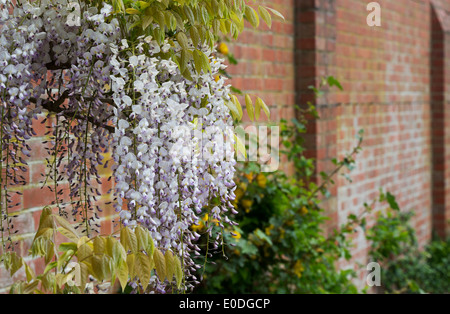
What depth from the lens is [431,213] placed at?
6.25 metres

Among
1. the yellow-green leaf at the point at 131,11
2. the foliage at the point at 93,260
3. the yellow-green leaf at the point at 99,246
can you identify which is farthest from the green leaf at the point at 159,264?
the yellow-green leaf at the point at 131,11

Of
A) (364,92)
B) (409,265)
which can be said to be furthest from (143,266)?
(409,265)

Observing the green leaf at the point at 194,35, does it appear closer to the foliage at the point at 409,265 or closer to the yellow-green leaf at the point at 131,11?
the yellow-green leaf at the point at 131,11

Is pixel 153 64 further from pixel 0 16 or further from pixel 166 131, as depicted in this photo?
pixel 0 16

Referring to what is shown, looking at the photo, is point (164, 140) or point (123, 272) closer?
point (123, 272)

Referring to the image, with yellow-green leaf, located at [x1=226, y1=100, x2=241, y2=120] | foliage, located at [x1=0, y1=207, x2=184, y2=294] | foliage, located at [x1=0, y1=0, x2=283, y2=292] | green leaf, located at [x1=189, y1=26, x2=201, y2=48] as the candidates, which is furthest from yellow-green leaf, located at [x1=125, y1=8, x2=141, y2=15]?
foliage, located at [x1=0, y1=207, x2=184, y2=294]

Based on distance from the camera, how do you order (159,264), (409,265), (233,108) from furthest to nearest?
(409,265) → (233,108) → (159,264)

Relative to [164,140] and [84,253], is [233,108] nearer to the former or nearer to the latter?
[164,140]

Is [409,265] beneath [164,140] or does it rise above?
beneath

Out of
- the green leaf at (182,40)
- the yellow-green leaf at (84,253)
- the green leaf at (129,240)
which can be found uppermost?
the green leaf at (182,40)

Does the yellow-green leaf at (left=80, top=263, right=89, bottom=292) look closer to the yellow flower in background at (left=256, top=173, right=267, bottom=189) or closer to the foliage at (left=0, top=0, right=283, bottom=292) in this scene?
the foliage at (left=0, top=0, right=283, bottom=292)

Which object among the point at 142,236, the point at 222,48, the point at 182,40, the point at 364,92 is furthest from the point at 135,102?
the point at 364,92

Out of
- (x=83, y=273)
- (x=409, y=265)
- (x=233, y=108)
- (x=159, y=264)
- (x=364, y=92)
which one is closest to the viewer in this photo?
(x=83, y=273)

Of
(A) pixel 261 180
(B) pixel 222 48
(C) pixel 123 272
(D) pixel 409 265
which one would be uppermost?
(B) pixel 222 48
